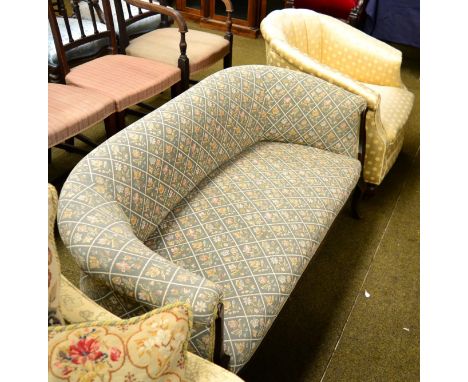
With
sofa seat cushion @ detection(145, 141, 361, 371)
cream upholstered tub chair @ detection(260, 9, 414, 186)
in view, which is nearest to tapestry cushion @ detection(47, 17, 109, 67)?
cream upholstered tub chair @ detection(260, 9, 414, 186)

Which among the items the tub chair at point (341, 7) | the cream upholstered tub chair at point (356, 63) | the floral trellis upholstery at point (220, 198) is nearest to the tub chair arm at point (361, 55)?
the cream upholstered tub chair at point (356, 63)

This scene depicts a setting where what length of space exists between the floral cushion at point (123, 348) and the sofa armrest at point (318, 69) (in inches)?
51.7

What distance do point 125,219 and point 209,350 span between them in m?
0.38

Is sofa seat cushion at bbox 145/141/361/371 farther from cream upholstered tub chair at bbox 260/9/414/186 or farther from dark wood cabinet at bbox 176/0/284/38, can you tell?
dark wood cabinet at bbox 176/0/284/38

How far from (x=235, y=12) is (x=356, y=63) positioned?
194 centimetres

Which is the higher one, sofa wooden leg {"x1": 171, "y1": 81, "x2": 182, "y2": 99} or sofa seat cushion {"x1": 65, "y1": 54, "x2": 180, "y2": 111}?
sofa seat cushion {"x1": 65, "y1": 54, "x2": 180, "y2": 111}

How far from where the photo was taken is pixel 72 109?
1.89 metres

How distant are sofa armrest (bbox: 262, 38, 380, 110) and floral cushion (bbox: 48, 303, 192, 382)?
1314 mm

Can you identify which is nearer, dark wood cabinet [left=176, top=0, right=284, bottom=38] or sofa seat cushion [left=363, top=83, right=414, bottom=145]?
sofa seat cushion [left=363, top=83, right=414, bottom=145]

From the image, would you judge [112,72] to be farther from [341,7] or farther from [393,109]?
[341,7]

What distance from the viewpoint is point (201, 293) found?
1013 mm

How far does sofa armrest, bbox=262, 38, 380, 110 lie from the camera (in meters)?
1.92

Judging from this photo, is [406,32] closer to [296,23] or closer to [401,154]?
[401,154]

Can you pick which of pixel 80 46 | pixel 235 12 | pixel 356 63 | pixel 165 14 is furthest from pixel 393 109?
pixel 235 12
